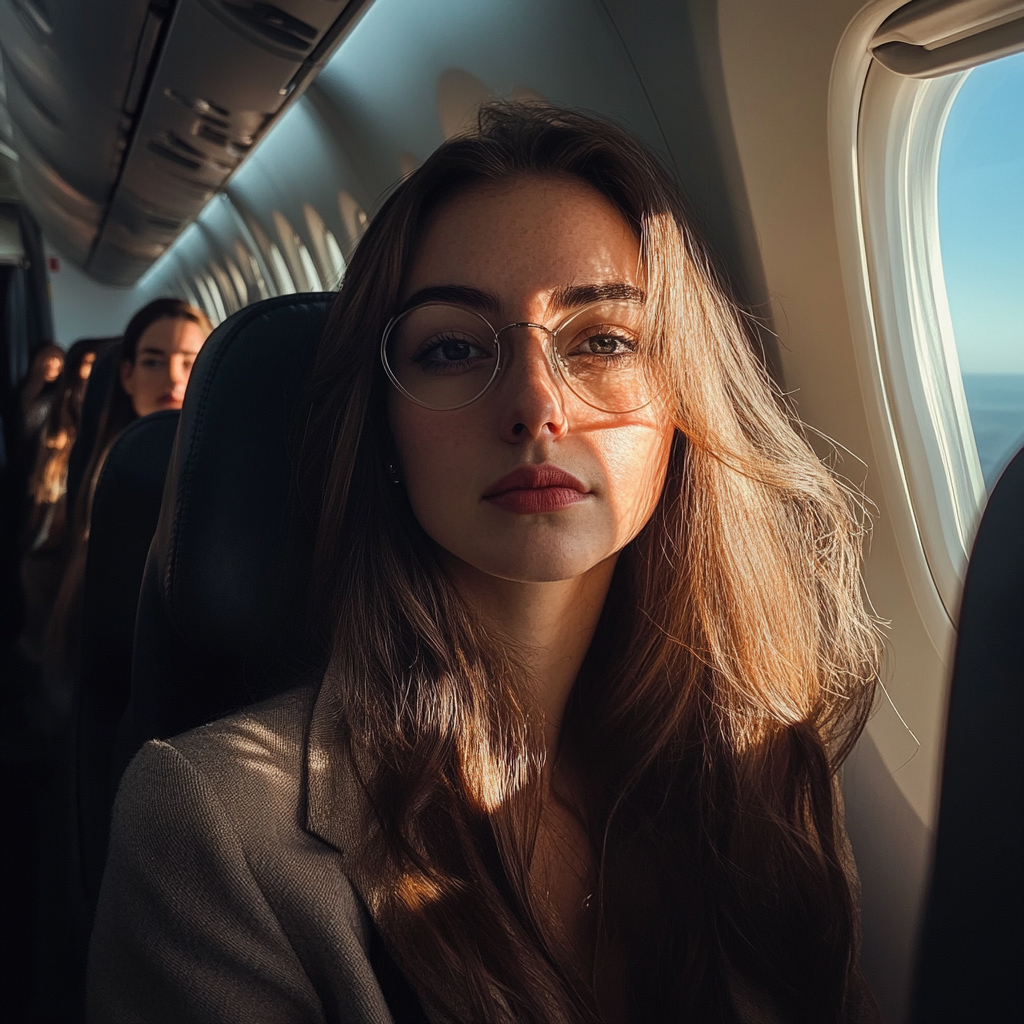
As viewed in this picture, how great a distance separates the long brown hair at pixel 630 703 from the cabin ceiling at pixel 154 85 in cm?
203

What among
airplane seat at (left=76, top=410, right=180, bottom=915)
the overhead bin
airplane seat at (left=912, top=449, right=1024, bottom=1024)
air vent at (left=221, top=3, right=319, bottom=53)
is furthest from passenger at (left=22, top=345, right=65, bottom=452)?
airplane seat at (left=912, top=449, right=1024, bottom=1024)

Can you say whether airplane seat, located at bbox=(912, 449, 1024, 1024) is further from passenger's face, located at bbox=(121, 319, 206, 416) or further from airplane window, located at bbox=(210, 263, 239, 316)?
airplane window, located at bbox=(210, 263, 239, 316)

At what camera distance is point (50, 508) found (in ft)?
12.0

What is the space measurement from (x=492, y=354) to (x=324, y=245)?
4622 mm

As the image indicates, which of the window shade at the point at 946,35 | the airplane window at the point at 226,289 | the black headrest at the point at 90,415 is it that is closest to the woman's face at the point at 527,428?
the window shade at the point at 946,35

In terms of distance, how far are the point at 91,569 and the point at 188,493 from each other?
20.2 inches

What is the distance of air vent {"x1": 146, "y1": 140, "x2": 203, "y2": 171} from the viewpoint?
5172mm

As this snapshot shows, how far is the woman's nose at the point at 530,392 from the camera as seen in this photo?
40.5 inches

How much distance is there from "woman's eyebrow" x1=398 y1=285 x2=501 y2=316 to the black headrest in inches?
83.8

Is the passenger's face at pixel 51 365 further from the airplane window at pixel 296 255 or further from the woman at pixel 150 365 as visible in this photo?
the woman at pixel 150 365

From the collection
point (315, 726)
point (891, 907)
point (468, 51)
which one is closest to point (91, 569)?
point (315, 726)

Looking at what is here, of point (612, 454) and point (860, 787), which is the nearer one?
point (612, 454)

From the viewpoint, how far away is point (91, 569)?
5.23 feet

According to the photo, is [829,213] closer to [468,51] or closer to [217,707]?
[217,707]
